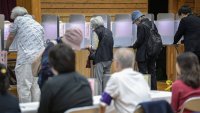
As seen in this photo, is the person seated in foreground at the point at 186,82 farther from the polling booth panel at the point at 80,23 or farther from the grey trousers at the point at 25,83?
the polling booth panel at the point at 80,23

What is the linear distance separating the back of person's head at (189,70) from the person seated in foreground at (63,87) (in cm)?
96

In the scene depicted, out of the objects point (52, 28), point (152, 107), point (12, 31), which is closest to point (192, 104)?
point (152, 107)

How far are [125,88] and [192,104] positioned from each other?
0.54 m

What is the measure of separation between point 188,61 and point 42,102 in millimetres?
1350

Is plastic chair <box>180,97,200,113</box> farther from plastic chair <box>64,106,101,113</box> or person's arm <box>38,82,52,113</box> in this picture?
person's arm <box>38,82,52,113</box>

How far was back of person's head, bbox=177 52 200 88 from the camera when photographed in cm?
367

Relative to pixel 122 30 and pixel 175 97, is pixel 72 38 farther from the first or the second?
pixel 122 30

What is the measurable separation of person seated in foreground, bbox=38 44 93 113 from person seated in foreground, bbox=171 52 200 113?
883 millimetres

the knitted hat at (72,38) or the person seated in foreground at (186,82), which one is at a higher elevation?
the knitted hat at (72,38)

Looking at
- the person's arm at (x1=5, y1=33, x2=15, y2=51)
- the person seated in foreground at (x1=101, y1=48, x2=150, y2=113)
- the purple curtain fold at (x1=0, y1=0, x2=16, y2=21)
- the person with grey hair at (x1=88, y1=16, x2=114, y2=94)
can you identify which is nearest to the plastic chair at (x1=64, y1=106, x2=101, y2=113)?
the person seated in foreground at (x1=101, y1=48, x2=150, y2=113)

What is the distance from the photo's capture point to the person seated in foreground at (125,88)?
342 cm

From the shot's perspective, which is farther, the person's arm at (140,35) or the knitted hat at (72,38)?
the person's arm at (140,35)

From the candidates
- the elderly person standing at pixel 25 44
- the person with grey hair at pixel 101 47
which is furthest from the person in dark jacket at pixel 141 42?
the elderly person standing at pixel 25 44

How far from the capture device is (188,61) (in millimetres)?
3699
